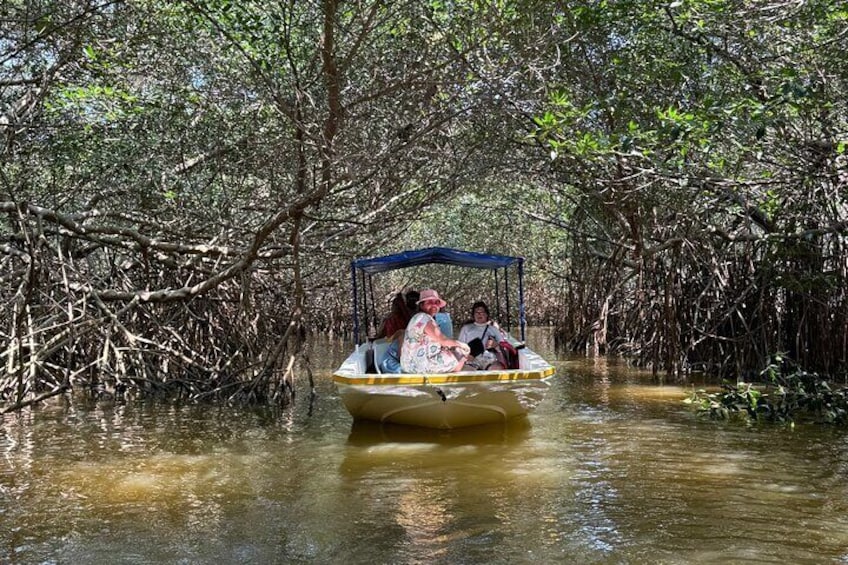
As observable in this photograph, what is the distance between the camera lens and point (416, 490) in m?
5.05

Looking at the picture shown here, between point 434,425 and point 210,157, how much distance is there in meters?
4.21

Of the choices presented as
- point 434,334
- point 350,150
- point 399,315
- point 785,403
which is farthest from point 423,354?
point 785,403

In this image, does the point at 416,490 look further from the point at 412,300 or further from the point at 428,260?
the point at 428,260

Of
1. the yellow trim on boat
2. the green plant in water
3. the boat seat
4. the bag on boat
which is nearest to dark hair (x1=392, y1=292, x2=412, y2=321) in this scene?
the boat seat

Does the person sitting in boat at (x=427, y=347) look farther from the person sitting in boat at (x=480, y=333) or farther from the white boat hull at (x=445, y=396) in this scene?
the person sitting in boat at (x=480, y=333)

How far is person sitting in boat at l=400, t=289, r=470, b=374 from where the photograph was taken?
6.80 metres

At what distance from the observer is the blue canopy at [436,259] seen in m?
8.09

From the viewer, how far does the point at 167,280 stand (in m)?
9.65

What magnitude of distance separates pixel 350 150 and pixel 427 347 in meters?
2.50

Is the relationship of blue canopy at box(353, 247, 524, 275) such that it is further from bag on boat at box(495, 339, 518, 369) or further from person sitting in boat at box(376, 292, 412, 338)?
bag on boat at box(495, 339, 518, 369)

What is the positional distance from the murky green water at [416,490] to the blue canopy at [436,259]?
62.2 inches

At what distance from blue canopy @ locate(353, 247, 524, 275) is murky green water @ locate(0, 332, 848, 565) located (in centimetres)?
158

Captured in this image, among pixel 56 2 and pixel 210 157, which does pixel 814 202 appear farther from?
pixel 56 2

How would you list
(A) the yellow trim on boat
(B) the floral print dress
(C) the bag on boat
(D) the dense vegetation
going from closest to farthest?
1. (A) the yellow trim on boat
2. (B) the floral print dress
3. (D) the dense vegetation
4. (C) the bag on boat
